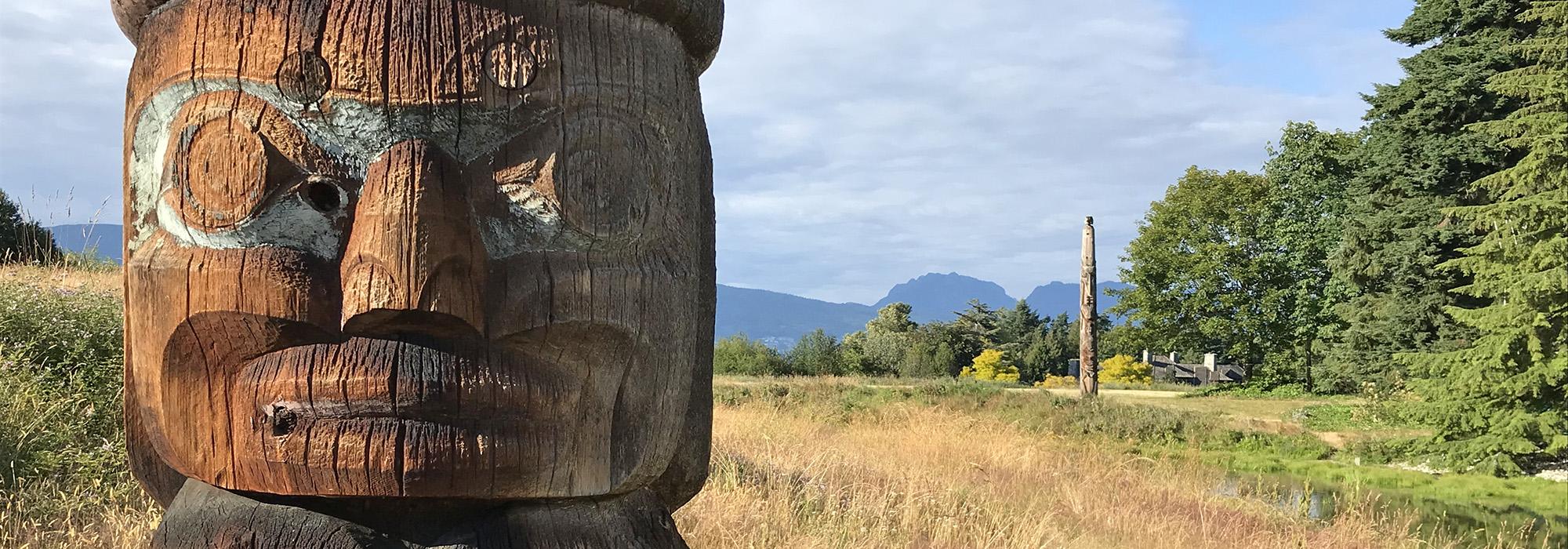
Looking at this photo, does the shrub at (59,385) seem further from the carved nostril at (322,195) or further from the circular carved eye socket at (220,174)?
the carved nostril at (322,195)

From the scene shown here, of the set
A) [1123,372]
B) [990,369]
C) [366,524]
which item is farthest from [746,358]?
[366,524]

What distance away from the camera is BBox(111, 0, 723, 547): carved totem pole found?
1.41 meters

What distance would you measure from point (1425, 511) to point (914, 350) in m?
25.0

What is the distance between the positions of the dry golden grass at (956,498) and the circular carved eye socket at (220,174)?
133 inches

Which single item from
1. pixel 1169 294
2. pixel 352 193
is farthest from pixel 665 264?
pixel 1169 294

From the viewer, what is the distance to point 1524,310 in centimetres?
1240

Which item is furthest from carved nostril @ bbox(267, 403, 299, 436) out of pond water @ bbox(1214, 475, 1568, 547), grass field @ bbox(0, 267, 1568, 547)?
pond water @ bbox(1214, 475, 1568, 547)

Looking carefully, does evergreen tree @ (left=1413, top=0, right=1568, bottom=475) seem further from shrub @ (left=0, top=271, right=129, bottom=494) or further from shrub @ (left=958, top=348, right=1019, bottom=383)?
shrub @ (left=958, top=348, right=1019, bottom=383)

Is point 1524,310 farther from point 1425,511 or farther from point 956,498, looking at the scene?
point 956,498

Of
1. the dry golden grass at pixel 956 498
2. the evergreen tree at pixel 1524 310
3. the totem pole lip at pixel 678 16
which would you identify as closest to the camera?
the totem pole lip at pixel 678 16

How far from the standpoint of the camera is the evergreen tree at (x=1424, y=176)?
675 inches

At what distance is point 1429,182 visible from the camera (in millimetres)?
18078

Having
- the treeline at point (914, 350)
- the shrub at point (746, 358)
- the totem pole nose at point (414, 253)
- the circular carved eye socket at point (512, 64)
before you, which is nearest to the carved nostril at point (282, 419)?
the totem pole nose at point (414, 253)

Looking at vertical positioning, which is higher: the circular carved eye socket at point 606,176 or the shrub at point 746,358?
the circular carved eye socket at point 606,176
